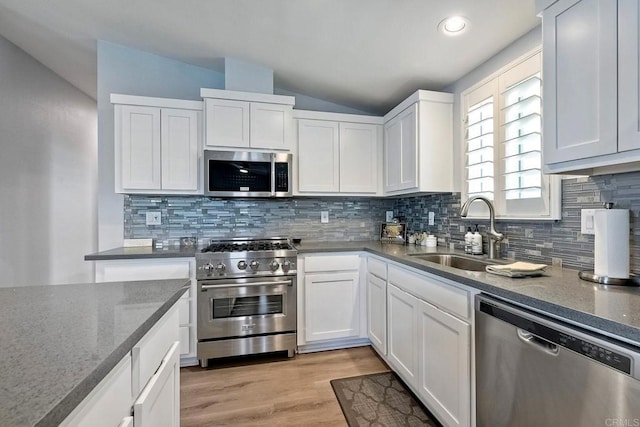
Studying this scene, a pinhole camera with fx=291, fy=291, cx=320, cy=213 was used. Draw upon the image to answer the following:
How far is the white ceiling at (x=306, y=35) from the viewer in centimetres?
175

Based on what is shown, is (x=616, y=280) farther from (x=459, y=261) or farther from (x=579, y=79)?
(x=459, y=261)

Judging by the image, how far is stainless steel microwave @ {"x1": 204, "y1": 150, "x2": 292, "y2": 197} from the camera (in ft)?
8.13

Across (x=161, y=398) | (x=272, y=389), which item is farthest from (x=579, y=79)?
(x=272, y=389)

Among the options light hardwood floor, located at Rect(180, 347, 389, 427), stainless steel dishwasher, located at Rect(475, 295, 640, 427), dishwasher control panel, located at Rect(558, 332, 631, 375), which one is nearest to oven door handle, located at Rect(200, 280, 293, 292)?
light hardwood floor, located at Rect(180, 347, 389, 427)

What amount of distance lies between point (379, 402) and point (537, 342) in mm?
1157

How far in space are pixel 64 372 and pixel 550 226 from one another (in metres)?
2.07

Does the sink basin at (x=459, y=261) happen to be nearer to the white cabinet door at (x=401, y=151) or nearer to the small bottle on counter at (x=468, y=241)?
the small bottle on counter at (x=468, y=241)

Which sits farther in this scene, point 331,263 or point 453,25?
point 331,263

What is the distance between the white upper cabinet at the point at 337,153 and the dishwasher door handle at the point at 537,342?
200 centimetres

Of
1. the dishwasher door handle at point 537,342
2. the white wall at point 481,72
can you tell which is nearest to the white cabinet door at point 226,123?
the white wall at point 481,72

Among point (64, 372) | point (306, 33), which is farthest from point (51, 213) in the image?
Result: point (64, 372)

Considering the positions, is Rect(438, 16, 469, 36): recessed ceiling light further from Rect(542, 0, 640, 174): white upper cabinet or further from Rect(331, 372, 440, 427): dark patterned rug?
Rect(331, 372, 440, 427): dark patterned rug

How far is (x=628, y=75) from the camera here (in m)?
0.99

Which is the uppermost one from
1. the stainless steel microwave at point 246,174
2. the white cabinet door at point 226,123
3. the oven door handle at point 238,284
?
the white cabinet door at point 226,123
